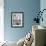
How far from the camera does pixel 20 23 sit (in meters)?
5.68

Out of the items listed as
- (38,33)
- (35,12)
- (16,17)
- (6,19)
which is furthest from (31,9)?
(38,33)

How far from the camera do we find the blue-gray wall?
5.63 metres

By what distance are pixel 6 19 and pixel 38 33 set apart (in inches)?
123

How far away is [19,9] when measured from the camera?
5.66 meters

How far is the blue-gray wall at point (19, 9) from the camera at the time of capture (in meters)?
5.63

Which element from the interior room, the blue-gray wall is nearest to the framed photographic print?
the interior room

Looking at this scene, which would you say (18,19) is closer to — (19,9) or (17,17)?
(17,17)

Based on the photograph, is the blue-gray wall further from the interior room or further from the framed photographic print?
the framed photographic print

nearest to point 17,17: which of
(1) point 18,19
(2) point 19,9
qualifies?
(1) point 18,19

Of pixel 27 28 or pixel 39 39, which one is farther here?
pixel 27 28

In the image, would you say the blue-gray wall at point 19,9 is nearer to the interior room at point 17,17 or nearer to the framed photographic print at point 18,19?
the interior room at point 17,17

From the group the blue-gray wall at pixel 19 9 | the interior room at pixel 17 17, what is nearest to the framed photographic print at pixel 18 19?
the interior room at pixel 17 17

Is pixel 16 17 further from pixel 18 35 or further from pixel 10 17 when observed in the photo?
pixel 18 35

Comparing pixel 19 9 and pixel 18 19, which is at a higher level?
pixel 19 9
